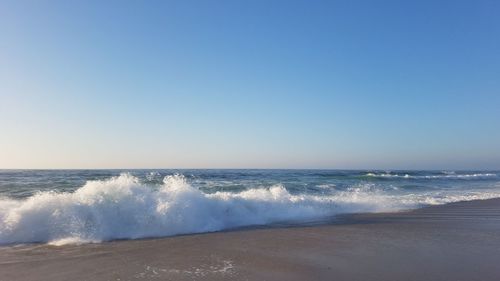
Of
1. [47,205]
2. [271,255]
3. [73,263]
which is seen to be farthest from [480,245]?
[47,205]

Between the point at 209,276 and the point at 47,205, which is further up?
the point at 47,205

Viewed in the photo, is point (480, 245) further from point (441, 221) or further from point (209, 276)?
point (209, 276)

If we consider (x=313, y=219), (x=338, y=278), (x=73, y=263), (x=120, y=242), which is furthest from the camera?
(x=313, y=219)

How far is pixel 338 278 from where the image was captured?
6.00m

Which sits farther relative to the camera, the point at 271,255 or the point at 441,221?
the point at 441,221

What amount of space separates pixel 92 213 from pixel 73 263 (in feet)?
11.3

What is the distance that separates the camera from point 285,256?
7.45m

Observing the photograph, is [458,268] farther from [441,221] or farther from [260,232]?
[441,221]

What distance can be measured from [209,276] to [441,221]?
8618 mm

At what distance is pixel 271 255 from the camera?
7547mm

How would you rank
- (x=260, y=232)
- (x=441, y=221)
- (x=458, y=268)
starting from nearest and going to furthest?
(x=458, y=268) → (x=260, y=232) → (x=441, y=221)

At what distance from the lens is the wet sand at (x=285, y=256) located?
6242 millimetres

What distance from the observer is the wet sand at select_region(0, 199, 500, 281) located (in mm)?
6242

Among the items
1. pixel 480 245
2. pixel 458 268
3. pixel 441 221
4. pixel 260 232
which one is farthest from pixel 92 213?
pixel 441 221
